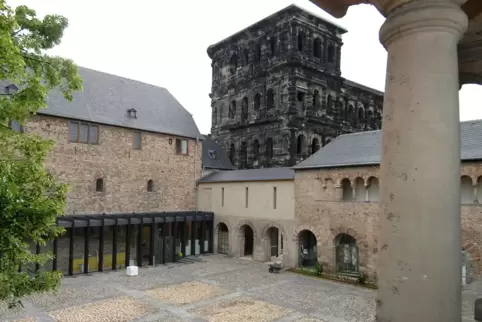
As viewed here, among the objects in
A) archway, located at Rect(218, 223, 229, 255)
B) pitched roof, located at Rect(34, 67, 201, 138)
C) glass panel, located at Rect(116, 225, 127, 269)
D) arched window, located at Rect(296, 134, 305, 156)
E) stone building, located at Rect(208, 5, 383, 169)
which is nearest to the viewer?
glass panel, located at Rect(116, 225, 127, 269)

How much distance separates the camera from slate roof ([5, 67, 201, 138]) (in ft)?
74.5

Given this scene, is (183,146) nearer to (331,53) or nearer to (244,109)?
(244,109)

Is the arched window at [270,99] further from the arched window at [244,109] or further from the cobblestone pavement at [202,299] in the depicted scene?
the cobblestone pavement at [202,299]

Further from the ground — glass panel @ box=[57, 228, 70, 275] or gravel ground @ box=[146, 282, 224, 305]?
glass panel @ box=[57, 228, 70, 275]

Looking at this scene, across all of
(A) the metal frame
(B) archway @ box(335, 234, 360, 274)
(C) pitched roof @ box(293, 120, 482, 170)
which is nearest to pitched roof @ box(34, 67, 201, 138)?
(A) the metal frame

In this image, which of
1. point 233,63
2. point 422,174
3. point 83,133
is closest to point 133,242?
point 83,133

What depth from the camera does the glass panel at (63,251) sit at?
66.9 feet

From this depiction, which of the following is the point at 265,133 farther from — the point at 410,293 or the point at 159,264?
the point at 410,293

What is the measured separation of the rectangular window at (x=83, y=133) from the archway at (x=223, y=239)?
33.4 feet

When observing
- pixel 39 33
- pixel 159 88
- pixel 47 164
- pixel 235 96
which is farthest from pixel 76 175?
pixel 235 96

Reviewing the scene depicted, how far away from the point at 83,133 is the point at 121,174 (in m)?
3.47

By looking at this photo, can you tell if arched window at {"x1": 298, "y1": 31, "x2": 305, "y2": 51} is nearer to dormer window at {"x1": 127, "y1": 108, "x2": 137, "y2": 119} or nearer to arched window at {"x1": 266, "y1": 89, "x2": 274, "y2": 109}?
arched window at {"x1": 266, "y1": 89, "x2": 274, "y2": 109}

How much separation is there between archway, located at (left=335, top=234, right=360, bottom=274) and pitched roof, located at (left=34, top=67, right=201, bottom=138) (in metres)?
13.8

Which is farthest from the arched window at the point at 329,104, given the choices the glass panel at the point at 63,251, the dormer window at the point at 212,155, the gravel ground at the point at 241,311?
the glass panel at the point at 63,251
